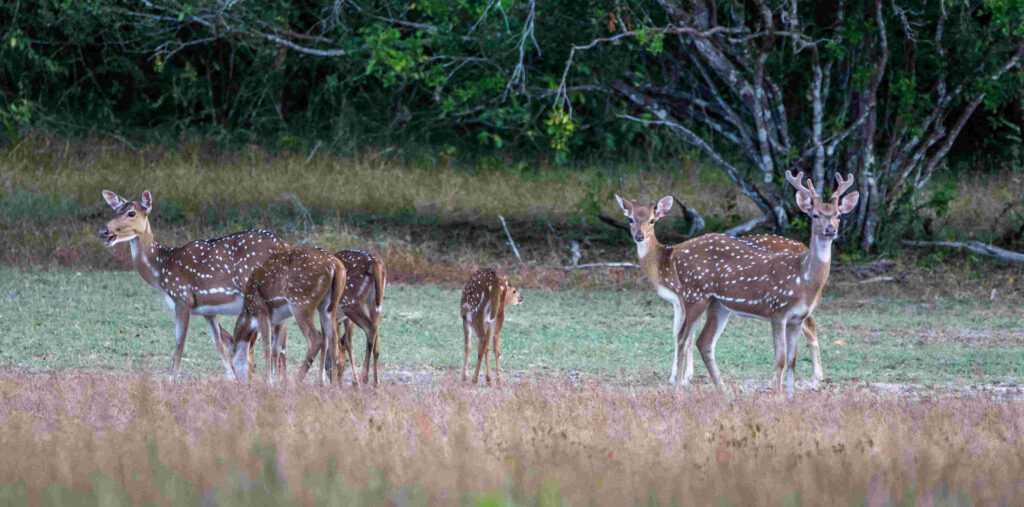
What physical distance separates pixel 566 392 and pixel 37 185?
1443 centimetres

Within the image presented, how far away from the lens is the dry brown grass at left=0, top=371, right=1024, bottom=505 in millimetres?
5312

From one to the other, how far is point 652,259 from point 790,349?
1878mm

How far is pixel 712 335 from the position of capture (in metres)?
10.1

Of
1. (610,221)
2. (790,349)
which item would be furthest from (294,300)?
(610,221)

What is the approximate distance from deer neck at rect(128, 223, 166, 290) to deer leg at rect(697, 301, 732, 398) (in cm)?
438

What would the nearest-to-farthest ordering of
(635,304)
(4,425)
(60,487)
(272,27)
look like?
(60,487) < (4,425) < (635,304) < (272,27)

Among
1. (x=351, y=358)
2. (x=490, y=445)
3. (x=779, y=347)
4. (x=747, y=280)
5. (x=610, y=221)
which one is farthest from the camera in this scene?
(x=610, y=221)

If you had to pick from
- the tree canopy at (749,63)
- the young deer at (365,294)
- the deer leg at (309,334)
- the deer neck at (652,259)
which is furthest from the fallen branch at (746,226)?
the deer leg at (309,334)

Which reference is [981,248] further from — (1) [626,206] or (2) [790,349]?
(2) [790,349]

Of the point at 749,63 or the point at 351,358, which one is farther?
the point at 749,63

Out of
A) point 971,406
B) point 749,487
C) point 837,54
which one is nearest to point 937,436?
point 971,406

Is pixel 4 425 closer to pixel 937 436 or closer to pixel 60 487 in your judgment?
pixel 60 487

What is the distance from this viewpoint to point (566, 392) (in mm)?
8719

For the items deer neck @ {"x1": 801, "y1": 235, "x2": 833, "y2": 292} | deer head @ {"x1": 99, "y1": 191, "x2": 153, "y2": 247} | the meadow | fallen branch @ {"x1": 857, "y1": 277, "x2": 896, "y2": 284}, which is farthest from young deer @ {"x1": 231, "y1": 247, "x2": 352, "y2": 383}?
fallen branch @ {"x1": 857, "y1": 277, "x2": 896, "y2": 284}
